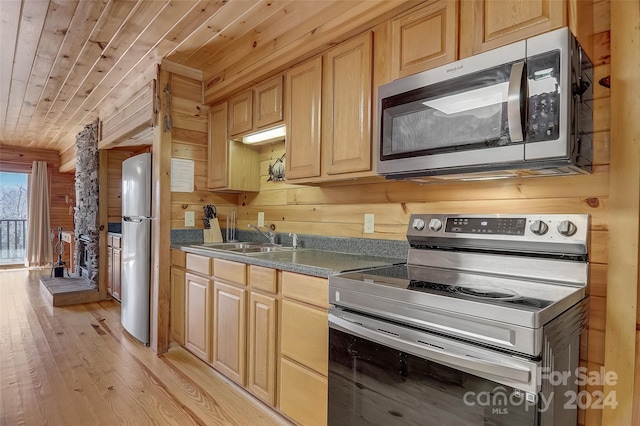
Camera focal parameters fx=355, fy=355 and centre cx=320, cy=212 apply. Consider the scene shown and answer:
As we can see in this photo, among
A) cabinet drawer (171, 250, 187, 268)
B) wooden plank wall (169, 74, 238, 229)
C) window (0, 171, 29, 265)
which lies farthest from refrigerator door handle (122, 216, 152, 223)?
window (0, 171, 29, 265)

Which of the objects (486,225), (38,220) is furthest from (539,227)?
(38,220)

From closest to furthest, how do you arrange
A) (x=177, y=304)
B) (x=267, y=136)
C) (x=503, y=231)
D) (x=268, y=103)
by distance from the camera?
(x=503, y=231), (x=268, y=103), (x=267, y=136), (x=177, y=304)

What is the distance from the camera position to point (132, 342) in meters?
3.11

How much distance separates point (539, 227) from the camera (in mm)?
1376

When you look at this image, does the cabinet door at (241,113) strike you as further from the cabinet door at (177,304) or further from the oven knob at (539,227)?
the oven knob at (539,227)

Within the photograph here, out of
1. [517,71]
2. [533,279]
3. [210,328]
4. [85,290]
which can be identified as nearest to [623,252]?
[533,279]

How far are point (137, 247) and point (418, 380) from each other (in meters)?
2.71

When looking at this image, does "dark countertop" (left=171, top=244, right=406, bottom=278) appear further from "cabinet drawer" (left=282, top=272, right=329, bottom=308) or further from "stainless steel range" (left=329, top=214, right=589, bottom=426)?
"stainless steel range" (left=329, top=214, right=589, bottom=426)

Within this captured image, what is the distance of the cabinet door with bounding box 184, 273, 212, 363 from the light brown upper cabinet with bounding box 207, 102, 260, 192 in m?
0.81

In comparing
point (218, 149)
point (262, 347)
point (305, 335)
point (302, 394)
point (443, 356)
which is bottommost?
point (302, 394)

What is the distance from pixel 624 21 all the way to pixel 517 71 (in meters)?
0.45

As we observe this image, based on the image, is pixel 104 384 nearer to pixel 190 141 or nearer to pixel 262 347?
pixel 262 347

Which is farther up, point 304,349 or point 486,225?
point 486,225

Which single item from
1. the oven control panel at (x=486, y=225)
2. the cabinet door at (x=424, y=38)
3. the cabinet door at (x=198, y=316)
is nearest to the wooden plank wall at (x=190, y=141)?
the cabinet door at (x=198, y=316)
